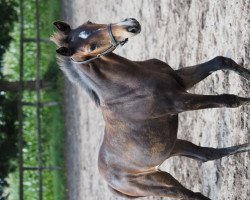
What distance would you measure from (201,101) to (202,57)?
1665 mm

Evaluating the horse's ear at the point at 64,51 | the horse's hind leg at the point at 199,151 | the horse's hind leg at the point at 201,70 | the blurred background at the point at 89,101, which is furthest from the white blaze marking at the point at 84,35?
the horse's hind leg at the point at 199,151

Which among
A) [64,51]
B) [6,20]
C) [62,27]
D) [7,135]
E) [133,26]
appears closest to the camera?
[133,26]

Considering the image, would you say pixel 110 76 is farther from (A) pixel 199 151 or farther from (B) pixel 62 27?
(A) pixel 199 151

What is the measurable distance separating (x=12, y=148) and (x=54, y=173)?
1076mm

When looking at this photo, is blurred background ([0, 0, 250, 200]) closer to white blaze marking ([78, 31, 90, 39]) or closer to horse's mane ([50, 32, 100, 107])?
horse's mane ([50, 32, 100, 107])

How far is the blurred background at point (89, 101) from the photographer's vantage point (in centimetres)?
405

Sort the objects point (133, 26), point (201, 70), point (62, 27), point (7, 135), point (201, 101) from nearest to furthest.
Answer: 1. point (133, 26)
2. point (62, 27)
3. point (201, 101)
4. point (201, 70)
5. point (7, 135)

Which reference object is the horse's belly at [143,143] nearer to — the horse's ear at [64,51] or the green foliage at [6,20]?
the horse's ear at [64,51]

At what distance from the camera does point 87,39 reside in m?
2.64

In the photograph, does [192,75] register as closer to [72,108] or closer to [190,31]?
[190,31]

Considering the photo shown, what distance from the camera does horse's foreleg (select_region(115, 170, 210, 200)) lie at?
3443 mm

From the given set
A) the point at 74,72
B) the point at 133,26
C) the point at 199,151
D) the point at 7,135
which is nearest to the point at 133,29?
the point at 133,26

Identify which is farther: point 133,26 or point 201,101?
point 201,101

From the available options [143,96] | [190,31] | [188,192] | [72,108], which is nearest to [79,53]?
[143,96]
